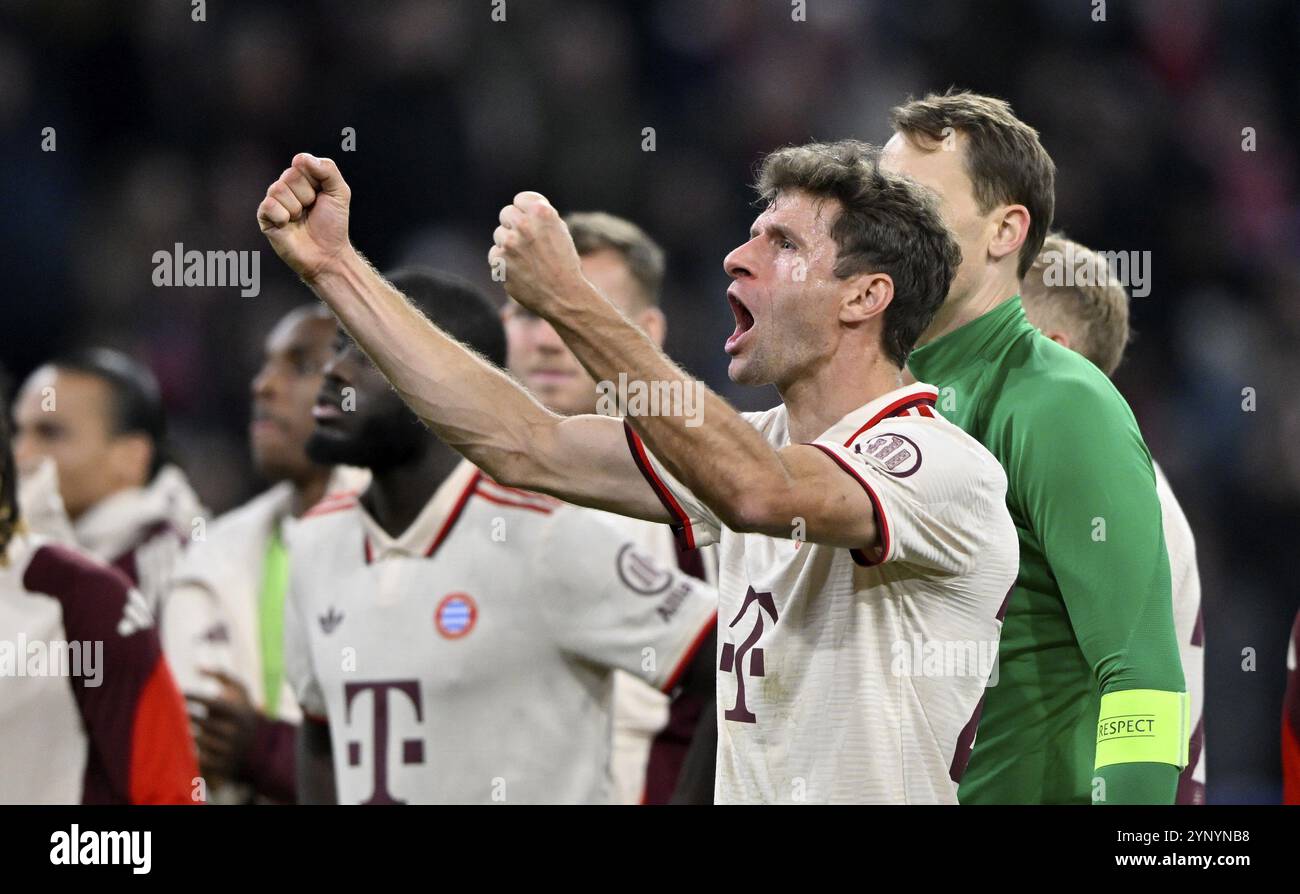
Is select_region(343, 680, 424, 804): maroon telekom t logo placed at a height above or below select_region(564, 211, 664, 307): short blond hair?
below

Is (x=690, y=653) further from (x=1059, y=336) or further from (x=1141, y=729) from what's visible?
(x=1141, y=729)

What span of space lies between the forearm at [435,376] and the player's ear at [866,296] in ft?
1.64

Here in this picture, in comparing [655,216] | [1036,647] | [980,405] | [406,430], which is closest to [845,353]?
[980,405]

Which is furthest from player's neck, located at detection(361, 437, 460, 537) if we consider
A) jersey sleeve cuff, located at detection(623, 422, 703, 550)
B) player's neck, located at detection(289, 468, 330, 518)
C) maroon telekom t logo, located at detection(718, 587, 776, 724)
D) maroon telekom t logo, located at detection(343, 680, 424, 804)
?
player's neck, located at detection(289, 468, 330, 518)

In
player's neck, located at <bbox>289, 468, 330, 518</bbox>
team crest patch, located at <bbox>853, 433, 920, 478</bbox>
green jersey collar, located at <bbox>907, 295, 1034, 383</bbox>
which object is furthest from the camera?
player's neck, located at <bbox>289, 468, 330, 518</bbox>

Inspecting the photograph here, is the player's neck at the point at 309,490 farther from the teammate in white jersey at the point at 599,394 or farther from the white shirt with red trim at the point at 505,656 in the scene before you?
the white shirt with red trim at the point at 505,656

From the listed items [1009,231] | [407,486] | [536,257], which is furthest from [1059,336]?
[536,257]

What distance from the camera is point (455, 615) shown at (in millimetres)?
3805

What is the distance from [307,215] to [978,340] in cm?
119

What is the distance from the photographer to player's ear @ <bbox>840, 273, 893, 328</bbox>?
102 inches

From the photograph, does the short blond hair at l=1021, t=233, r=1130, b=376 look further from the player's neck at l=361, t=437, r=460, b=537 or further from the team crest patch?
the player's neck at l=361, t=437, r=460, b=537

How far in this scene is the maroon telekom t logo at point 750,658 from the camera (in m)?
2.55

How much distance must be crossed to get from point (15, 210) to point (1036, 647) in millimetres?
6207

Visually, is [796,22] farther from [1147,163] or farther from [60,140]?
[60,140]
